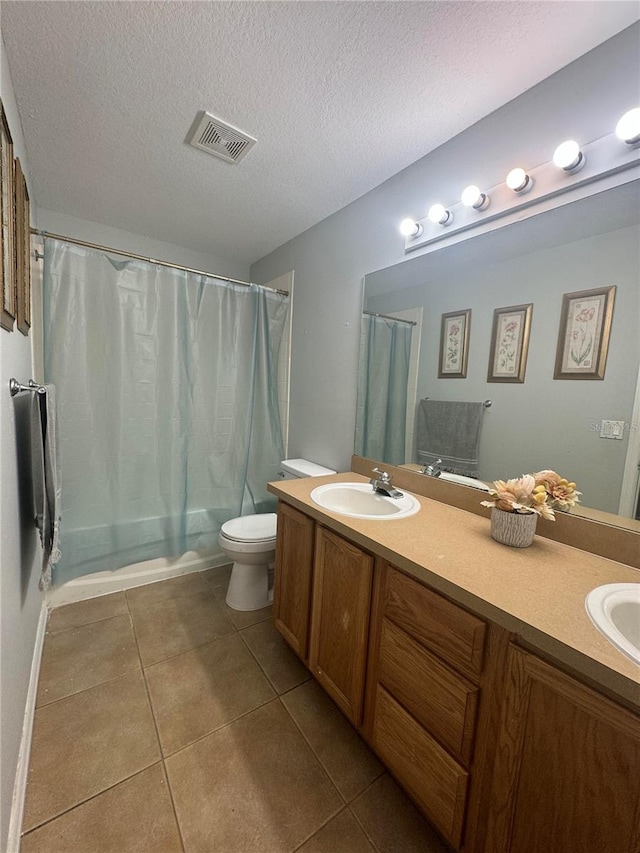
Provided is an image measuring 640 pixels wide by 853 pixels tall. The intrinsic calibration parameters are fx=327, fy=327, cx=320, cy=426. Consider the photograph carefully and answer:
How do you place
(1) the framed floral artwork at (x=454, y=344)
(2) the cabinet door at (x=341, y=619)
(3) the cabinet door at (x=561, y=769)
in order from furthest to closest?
(1) the framed floral artwork at (x=454, y=344) < (2) the cabinet door at (x=341, y=619) < (3) the cabinet door at (x=561, y=769)

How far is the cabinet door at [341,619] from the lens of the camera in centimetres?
110

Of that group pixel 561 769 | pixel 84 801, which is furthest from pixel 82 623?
pixel 561 769

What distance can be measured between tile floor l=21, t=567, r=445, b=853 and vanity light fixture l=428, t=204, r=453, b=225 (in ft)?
6.86

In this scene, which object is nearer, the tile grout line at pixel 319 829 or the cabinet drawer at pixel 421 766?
the cabinet drawer at pixel 421 766

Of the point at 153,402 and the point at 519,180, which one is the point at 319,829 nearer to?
the point at 153,402

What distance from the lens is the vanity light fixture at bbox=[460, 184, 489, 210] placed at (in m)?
1.24

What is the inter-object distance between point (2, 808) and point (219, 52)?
2194 millimetres

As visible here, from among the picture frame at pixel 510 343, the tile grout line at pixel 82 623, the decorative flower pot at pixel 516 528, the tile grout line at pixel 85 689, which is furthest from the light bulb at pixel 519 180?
the tile grout line at pixel 82 623

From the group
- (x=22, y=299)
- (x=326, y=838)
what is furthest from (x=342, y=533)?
(x=22, y=299)

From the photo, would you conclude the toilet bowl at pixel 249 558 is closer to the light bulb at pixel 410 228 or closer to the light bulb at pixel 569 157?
the light bulb at pixel 410 228

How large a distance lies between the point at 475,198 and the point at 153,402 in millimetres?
1959

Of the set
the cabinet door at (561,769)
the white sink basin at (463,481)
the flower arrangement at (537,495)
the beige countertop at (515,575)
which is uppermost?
the flower arrangement at (537,495)

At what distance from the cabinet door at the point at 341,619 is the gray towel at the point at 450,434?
1.93ft

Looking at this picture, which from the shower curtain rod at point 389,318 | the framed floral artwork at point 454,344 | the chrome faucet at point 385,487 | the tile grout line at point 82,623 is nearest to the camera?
the framed floral artwork at point 454,344
